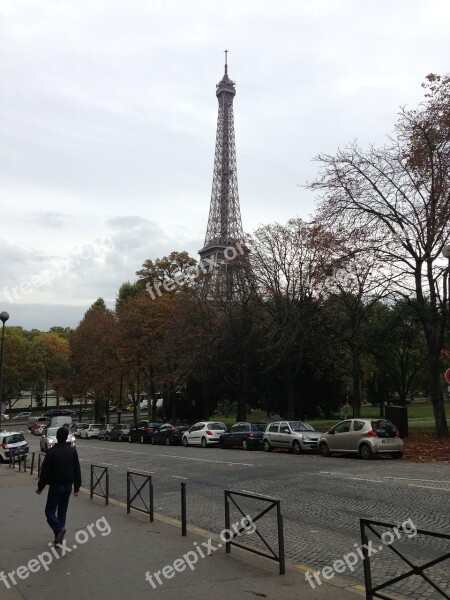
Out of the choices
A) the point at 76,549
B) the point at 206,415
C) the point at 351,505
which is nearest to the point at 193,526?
the point at 76,549

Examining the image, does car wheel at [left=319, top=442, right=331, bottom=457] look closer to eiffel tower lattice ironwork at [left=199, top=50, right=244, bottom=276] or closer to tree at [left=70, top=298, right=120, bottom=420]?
tree at [left=70, top=298, right=120, bottom=420]

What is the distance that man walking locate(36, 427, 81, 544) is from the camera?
26.5ft

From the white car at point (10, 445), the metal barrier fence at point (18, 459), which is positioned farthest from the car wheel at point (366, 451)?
the white car at point (10, 445)

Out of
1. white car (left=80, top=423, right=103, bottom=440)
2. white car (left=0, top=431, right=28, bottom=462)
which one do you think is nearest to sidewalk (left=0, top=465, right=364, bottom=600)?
white car (left=0, top=431, right=28, bottom=462)

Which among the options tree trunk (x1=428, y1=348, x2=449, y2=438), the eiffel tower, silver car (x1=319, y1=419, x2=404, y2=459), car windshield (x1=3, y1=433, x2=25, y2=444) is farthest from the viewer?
the eiffel tower

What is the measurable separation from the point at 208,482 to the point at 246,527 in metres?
8.16

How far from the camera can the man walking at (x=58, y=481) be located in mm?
8086

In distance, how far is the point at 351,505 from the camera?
10.9 m

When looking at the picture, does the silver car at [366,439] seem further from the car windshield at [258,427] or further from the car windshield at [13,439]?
the car windshield at [13,439]

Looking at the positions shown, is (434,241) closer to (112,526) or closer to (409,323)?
(409,323)

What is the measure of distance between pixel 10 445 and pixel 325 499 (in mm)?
19058

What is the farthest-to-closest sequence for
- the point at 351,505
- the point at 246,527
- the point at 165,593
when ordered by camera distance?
the point at 351,505 → the point at 246,527 → the point at 165,593

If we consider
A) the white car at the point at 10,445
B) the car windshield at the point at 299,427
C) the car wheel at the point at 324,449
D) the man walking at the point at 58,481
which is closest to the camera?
the man walking at the point at 58,481

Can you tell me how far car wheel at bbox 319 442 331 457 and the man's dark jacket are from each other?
15.6 m
